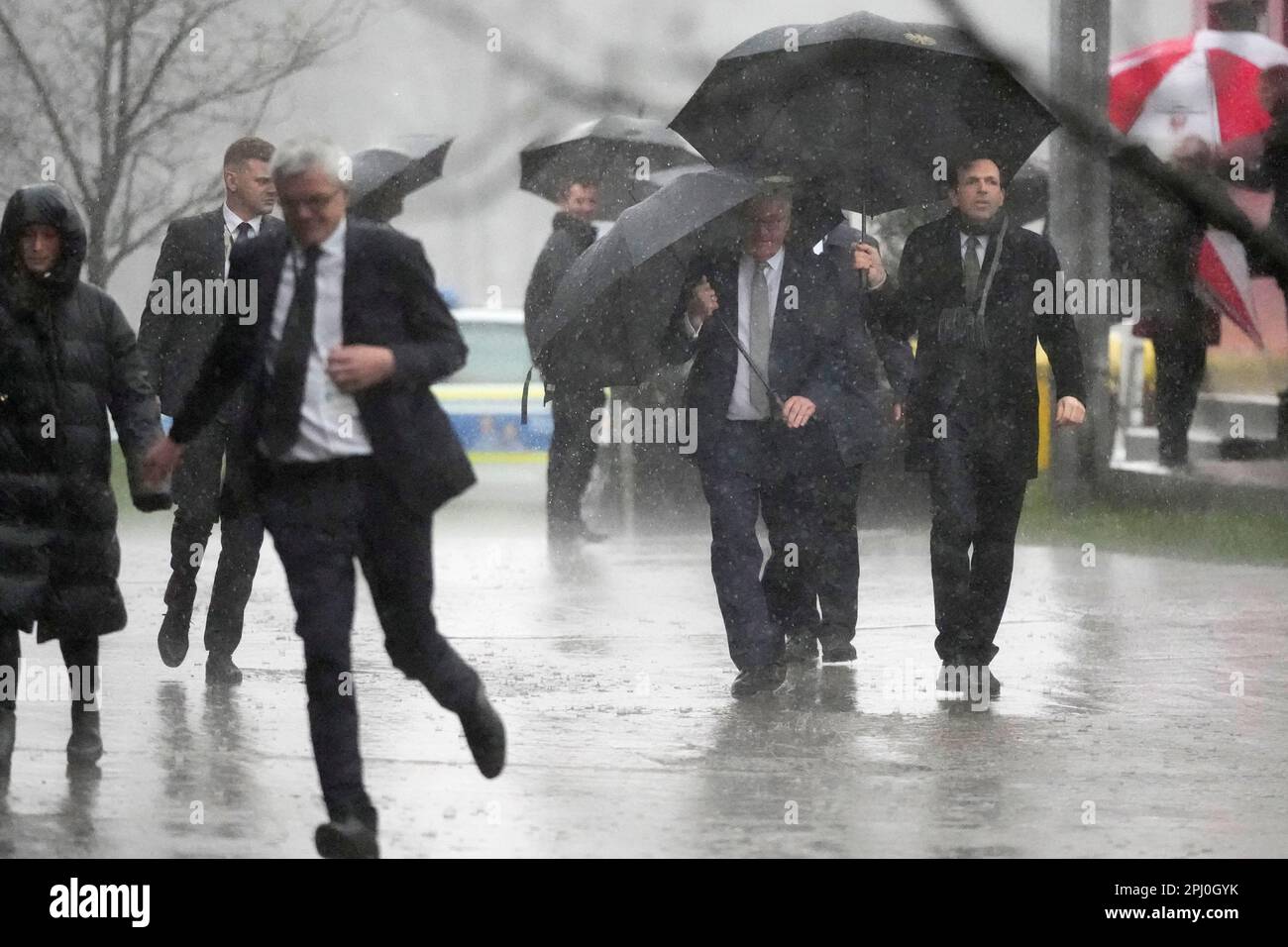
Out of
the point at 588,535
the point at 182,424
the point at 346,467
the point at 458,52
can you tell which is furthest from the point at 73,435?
the point at 588,535

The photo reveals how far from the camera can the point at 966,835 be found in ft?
15.7

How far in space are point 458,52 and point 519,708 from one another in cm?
561

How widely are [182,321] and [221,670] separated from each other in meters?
1.29

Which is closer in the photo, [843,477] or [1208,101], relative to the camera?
[1208,101]

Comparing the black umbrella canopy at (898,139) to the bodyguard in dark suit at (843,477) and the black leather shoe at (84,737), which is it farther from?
the black leather shoe at (84,737)

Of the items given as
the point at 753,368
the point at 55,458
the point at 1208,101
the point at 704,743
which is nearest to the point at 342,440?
the point at 55,458

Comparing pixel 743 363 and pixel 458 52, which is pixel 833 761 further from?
pixel 458 52

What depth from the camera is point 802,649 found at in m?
7.88

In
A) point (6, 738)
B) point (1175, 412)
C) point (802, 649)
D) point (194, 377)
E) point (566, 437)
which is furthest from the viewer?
point (566, 437)

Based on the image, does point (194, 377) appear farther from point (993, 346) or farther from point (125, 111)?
point (993, 346)

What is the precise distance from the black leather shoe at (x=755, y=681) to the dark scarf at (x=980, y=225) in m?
1.68

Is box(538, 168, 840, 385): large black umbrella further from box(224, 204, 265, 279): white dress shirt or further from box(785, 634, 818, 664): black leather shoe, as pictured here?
box(785, 634, 818, 664): black leather shoe

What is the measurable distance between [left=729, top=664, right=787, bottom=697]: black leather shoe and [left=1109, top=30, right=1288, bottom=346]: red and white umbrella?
458 cm

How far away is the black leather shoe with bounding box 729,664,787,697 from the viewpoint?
7008mm
